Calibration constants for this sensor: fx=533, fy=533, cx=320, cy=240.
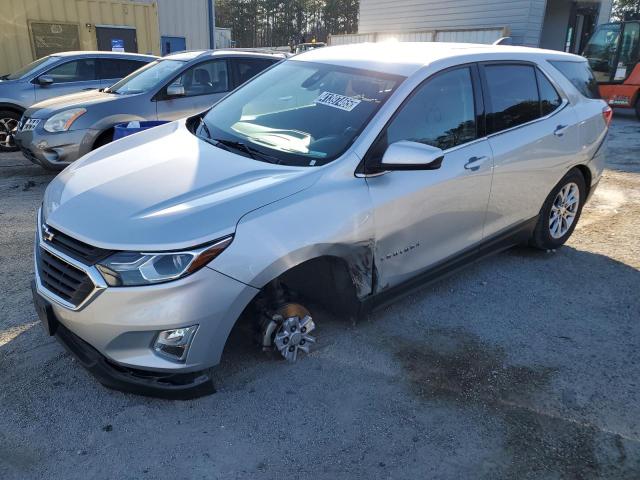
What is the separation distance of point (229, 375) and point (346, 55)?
232 centimetres

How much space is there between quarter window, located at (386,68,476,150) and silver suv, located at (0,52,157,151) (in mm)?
7242

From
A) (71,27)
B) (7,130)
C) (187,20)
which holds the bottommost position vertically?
(7,130)

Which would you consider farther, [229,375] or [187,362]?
[229,375]

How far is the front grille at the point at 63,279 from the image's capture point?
248cm

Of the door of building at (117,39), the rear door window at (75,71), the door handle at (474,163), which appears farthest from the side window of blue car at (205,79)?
the door of building at (117,39)

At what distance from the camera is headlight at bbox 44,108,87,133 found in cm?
657

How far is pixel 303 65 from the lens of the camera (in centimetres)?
392

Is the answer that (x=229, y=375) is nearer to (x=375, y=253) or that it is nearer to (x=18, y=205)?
(x=375, y=253)

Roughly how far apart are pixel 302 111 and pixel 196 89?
14.2 ft

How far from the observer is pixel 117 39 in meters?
15.0

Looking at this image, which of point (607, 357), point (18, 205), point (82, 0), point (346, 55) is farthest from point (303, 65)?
point (82, 0)

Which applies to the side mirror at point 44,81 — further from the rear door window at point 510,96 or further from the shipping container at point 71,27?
the rear door window at point 510,96

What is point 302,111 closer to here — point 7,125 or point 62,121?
point 62,121

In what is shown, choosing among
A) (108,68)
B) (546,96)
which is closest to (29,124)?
(108,68)
